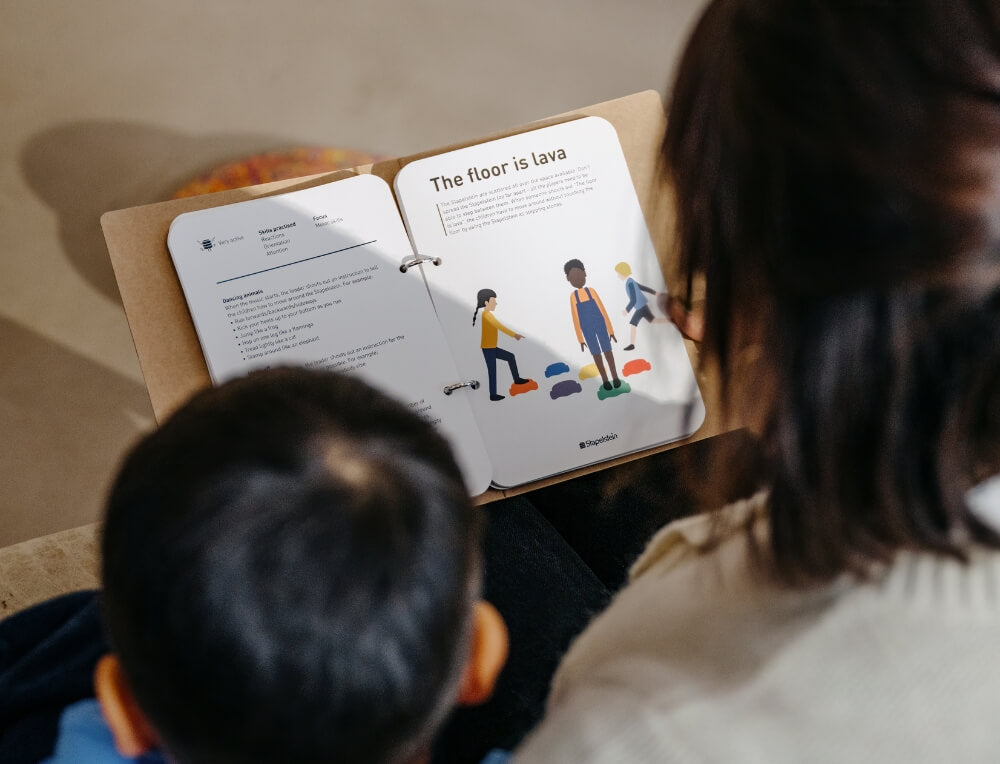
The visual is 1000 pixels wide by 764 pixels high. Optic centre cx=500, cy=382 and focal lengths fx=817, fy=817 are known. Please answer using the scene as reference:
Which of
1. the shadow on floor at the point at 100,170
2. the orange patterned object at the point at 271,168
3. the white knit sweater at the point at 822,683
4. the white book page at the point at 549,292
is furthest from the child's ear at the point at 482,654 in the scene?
the shadow on floor at the point at 100,170

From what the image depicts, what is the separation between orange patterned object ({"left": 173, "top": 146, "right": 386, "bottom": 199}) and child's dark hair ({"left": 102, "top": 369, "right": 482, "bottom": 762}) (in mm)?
457

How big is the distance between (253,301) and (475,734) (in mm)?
383

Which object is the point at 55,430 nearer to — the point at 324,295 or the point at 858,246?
the point at 324,295

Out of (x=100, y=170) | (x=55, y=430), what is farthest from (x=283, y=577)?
(x=100, y=170)

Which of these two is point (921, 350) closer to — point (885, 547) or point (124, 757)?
point (885, 547)

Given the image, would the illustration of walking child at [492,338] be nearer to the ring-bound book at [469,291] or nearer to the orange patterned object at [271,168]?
the ring-bound book at [469,291]

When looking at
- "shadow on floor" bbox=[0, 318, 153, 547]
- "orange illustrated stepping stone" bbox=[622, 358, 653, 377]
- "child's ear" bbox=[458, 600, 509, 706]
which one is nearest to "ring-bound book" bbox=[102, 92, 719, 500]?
"orange illustrated stepping stone" bbox=[622, 358, 653, 377]

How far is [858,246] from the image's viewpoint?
0.33 m

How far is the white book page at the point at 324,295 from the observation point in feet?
1.96

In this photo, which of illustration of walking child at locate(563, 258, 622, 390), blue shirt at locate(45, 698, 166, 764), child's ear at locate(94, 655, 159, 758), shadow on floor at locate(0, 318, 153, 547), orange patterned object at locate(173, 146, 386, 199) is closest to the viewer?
child's ear at locate(94, 655, 159, 758)

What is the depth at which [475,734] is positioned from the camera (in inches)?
25.8

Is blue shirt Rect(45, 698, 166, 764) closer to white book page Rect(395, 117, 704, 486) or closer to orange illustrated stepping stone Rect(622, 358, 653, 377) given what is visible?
white book page Rect(395, 117, 704, 486)

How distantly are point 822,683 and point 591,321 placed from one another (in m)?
0.33

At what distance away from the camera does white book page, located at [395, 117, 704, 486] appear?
2.06 feet
